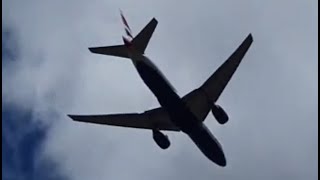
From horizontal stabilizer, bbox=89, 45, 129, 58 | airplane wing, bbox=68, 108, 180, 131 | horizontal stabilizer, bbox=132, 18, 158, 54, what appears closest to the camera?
→ horizontal stabilizer, bbox=132, 18, 158, 54

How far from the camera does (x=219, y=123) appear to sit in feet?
190

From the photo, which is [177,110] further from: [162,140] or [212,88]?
[162,140]

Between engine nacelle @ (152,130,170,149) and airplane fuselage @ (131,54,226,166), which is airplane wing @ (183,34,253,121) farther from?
engine nacelle @ (152,130,170,149)

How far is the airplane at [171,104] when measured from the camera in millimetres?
52469

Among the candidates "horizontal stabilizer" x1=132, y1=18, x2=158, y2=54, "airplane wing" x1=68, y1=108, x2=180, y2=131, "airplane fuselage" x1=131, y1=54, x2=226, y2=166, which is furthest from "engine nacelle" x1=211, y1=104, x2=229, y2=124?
"horizontal stabilizer" x1=132, y1=18, x2=158, y2=54

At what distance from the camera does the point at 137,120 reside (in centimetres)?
6034

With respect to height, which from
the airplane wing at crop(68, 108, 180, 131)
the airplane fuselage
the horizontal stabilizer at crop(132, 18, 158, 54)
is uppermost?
the horizontal stabilizer at crop(132, 18, 158, 54)

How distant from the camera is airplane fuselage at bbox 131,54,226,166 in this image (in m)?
51.9

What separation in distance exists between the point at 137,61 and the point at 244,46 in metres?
8.67

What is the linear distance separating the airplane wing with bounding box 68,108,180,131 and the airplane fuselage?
3691 mm

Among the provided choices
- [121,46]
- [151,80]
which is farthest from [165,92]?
[121,46]

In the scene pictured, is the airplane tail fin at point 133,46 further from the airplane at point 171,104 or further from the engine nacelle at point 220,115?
the engine nacelle at point 220,115

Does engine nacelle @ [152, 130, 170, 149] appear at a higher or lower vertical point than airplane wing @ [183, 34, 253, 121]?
lower

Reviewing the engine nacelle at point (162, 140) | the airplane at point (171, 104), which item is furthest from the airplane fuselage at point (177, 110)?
the engine nacelle at point (162, 140)
